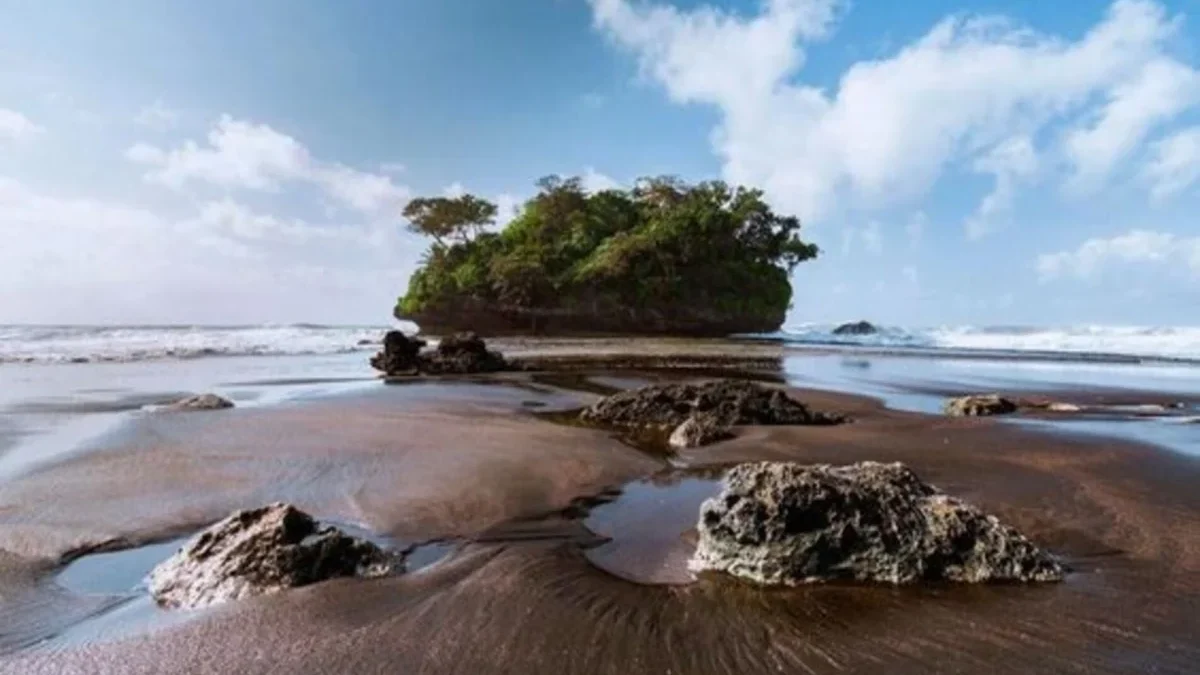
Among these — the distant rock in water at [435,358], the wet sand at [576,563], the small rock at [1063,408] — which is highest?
the distant rock in water at [435,358]

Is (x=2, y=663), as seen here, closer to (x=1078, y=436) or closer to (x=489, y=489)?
(x=489, y=489)

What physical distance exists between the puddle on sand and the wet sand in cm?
3

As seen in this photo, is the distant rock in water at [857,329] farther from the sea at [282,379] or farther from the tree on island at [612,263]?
the sea at [282,379]

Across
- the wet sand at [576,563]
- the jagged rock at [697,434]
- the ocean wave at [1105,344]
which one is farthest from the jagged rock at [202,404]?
the ocean wave at [1105,344]

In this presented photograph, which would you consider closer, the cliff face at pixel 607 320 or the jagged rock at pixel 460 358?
the jagged rock at pixel 460 358

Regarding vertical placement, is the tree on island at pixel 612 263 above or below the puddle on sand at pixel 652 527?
above

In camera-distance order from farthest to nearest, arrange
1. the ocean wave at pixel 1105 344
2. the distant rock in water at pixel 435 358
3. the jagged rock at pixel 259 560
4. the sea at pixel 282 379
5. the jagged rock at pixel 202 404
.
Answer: the ocean wave at pixel 1105 344
the distant rock in water at pixel 435 358
the jagged rock at pixel 202 404
the sea at pixel 282 379
the jagged rock at pixel 259 560

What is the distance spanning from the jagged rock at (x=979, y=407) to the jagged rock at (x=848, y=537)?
25.7 feet

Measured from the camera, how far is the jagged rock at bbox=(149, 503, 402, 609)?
161 inches

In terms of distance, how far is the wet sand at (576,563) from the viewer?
135 inches

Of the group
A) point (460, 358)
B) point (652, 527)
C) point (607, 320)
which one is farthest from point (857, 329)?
point (652, 527)

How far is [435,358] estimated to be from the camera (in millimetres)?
20391

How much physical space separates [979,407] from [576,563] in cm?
940

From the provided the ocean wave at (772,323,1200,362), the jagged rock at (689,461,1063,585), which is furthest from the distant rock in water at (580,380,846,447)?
the ocean wave at (772,323,1200,362)
